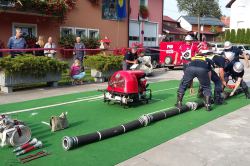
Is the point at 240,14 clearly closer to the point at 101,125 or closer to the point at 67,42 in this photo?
the point at 67,42

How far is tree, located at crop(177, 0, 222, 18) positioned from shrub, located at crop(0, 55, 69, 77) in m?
74.4

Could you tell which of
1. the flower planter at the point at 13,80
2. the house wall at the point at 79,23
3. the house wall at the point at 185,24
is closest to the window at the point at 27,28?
the house wall at the point at 79,23

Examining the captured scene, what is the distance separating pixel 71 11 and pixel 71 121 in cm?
1316

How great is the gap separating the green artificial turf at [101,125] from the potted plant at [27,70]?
1629mm

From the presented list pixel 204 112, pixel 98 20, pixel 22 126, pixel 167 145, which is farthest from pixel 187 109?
pixel 98 20

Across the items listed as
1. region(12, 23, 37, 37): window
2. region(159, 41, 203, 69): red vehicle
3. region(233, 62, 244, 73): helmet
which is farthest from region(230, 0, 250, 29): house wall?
region(233, 62, 244, 73): helmet

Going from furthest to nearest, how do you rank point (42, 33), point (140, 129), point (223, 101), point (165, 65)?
point (165, 65), point (42, 33), point (223, 101), point (140, 129)

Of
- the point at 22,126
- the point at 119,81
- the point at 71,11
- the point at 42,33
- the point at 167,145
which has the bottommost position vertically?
the point at 167,145

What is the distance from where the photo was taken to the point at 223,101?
9.90 metres

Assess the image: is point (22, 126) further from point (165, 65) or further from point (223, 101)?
point (165, 65)

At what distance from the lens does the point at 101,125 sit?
696 cm

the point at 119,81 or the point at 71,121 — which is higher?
the point at 119,81

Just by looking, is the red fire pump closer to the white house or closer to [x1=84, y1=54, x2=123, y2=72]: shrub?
→ [x1=84, y1=54, x2=123, y2=72]: shrub

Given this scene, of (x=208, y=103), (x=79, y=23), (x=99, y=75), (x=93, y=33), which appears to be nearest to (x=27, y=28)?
(x=79, y=23)
